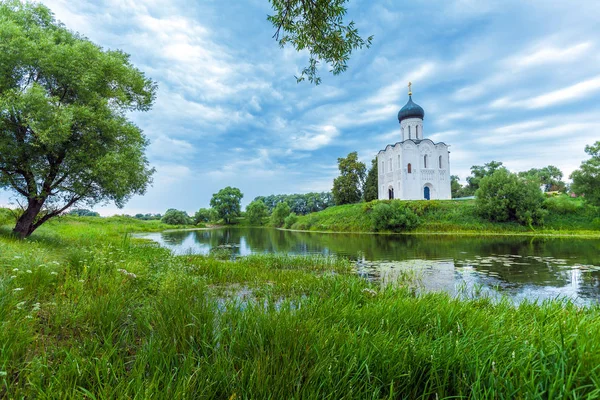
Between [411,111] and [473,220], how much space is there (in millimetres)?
24191

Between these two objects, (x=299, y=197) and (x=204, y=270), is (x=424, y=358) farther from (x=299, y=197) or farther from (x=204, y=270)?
(x=299, y=197)

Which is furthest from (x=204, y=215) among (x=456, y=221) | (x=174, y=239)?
(x=456, y=221)

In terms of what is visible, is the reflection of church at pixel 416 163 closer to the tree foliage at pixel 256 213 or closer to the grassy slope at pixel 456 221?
the grassy slope at pixel 456 221

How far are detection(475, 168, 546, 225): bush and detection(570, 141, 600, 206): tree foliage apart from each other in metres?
3.27

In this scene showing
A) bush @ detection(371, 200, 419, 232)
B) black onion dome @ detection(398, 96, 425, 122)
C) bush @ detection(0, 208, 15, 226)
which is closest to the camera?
bush @ detection(0, 208, 15, 226)

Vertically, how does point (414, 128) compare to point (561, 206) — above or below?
above

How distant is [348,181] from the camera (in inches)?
2251

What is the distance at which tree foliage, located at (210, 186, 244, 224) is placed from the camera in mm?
82963

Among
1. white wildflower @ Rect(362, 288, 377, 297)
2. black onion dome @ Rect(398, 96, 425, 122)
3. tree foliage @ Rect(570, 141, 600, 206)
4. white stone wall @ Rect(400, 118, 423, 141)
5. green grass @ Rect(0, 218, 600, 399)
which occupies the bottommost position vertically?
white wildflower @ Rect(362, 288, 377, 297)

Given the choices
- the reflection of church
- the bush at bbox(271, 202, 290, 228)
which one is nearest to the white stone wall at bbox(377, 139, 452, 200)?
the reflection of church

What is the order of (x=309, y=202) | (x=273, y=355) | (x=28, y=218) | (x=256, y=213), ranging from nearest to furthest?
(x=273, y=355), (x=28, y=218), (x=256, y=213), (x=309, y=202)

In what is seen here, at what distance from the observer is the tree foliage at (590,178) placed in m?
29.5

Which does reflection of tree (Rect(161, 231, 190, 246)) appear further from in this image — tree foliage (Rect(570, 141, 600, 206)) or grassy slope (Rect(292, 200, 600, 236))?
tree foliage (Rect(570, 141, 600, 206))

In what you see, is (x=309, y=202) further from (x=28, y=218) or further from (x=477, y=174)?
(x=28, y=218)
